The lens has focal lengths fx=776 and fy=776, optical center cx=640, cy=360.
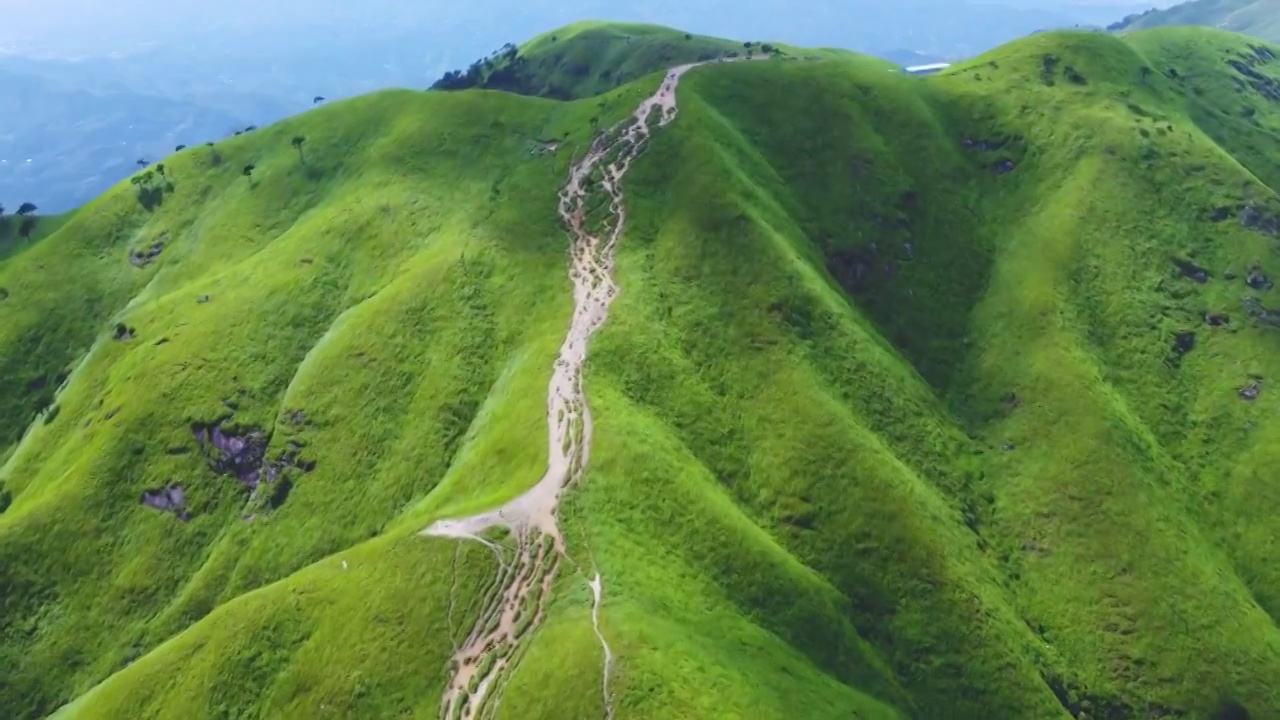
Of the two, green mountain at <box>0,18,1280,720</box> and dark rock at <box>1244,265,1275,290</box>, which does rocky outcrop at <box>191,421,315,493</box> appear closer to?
green mountain at <box>0,18,1280,720</box>

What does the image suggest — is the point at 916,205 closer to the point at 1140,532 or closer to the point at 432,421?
the point at 1140,532

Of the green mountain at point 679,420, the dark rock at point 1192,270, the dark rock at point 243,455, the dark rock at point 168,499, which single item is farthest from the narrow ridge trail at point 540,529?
the dark rock at point 1192,270

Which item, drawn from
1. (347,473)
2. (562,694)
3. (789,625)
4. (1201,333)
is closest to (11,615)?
(347,473)

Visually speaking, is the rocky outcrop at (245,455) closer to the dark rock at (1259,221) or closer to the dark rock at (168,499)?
the dark rock at (168,499)

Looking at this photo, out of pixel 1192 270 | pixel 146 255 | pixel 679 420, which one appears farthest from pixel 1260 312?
pixel 146 255

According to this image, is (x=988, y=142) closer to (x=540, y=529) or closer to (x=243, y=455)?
(x=540, y=529)

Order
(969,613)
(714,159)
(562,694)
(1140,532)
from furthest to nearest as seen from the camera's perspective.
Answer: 1. (714,159)
2. (1140,532)
3. (969,613)
4. (562,694)
